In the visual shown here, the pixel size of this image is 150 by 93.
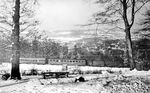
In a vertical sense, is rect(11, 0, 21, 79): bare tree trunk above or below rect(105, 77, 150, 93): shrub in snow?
above

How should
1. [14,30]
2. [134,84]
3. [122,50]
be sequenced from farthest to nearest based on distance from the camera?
[122,50], [14,30], [134,84]

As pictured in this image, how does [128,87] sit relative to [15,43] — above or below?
below

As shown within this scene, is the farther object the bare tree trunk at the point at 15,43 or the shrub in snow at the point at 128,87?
the bare tree trunk at the point at 15,43

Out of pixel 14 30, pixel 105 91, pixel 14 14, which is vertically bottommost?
pixel 105 91

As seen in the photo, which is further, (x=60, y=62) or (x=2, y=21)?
(x=60, y=62)

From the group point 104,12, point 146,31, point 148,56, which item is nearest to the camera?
point 104,12

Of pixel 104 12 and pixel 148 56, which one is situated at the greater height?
pixel 104 12

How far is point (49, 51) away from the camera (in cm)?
7250

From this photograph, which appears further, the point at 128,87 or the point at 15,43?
the point at 15,43

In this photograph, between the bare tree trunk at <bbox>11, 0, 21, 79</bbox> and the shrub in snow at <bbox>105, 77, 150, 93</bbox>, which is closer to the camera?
the shrub in snow at <bbox>105, 77, 150, 93</bbox>

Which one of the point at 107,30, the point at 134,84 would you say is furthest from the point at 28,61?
the point at 134,84

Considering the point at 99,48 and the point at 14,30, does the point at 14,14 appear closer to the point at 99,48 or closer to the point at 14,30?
the point at 14,30

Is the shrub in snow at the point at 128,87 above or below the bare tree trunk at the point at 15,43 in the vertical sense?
below

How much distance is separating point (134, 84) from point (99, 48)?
6636 centimetres
